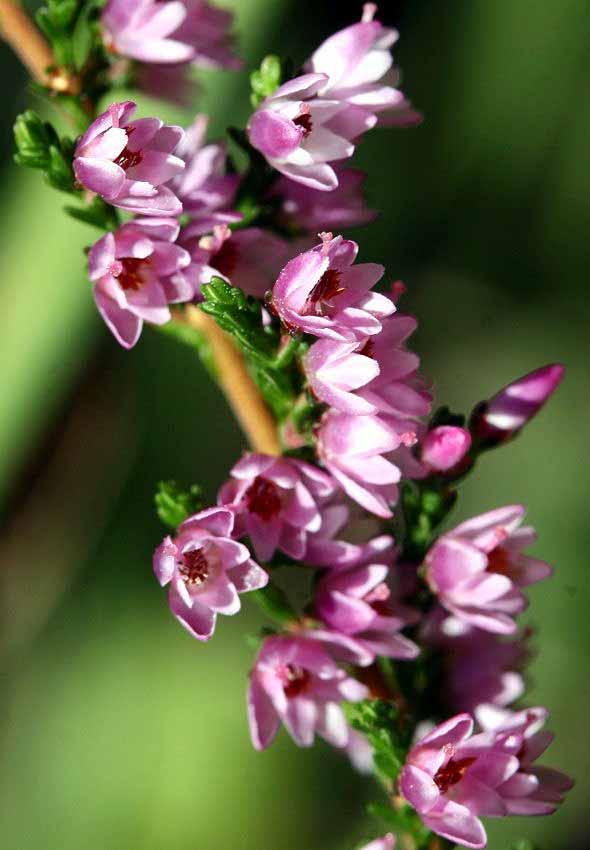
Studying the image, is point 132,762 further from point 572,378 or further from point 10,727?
point 572,378

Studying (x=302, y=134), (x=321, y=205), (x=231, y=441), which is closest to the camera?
(x=302, y=134)

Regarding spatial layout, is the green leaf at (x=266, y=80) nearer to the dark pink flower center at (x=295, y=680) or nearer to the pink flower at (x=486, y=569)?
the pink flower at (x=486, y=569)

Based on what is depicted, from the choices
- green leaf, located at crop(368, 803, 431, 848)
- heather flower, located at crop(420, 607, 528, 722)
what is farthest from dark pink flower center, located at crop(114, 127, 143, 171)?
green leaf, located at crop(368, 803, 431, 848)

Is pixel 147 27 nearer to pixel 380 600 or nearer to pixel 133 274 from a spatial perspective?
pixel 133 274

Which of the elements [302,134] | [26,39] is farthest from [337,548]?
[26,39]

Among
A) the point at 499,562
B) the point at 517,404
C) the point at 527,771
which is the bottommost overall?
the point at 527,771

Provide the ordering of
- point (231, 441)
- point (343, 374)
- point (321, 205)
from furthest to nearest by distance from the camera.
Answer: point (231, 441), point (321, 205), point (343, 374)

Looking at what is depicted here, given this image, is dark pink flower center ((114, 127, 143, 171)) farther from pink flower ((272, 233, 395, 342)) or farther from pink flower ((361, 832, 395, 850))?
pink flower ((361, 832, 395, 850))

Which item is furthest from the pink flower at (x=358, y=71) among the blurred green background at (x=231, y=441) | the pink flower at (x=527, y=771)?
the blurred green background at (x=231, y=441)
